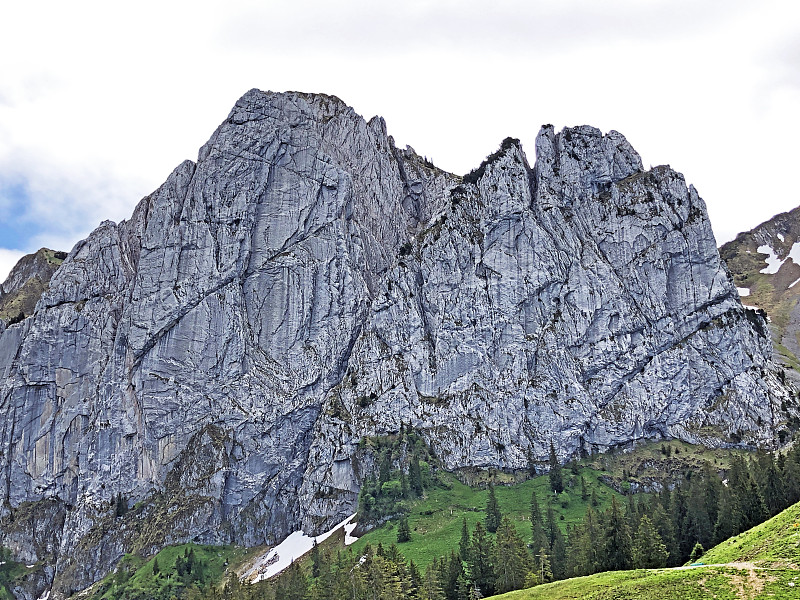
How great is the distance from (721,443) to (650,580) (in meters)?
127

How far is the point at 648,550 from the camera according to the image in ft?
295

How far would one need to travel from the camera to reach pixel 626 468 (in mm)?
169125

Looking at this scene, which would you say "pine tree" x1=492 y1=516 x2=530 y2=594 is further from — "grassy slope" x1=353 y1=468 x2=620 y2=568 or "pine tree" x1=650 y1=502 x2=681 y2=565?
"grassy slope" x1=353 y1=468 x2=620 y2=568

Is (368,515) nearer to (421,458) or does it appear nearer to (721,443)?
(421,458)

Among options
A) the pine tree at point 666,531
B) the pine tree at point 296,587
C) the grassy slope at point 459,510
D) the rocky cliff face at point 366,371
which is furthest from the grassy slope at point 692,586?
the rocky cliff face at point 366,371

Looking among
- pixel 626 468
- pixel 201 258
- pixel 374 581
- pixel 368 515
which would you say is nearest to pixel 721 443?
pixel 626 468

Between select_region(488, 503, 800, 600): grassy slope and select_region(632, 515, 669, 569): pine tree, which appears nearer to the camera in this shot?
select_region(488, 503, 800, 600): grassy slope

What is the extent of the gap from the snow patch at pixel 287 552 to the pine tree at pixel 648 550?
77.2m

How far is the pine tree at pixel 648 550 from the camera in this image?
87.4 meters

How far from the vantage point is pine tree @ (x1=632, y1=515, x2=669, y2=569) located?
87438mm

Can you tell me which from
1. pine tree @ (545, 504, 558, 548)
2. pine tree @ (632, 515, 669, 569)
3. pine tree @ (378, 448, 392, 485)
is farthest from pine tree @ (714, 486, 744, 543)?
pine tree @ (378, 448, 392, 485)

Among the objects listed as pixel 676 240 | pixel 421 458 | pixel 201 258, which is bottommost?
pixel 421 458

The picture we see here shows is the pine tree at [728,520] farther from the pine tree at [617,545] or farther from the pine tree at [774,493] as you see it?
the pine tree at [617,545]

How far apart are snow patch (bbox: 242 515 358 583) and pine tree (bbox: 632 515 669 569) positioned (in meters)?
77.2
